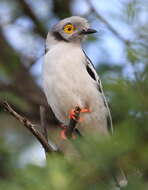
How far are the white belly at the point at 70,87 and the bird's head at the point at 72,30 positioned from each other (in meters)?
0.49

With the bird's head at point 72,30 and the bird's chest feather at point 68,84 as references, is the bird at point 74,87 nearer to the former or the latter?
the bird's chest feather at point 68,84

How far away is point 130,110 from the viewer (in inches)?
54.7

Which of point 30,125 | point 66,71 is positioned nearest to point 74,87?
point 66,71

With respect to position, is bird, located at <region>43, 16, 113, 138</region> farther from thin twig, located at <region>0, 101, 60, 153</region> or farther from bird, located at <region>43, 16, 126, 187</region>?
thin twig, located at <region>0, 101, 60, 153</region>

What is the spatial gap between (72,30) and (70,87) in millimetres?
1017

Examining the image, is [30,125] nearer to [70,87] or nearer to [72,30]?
[70,87]

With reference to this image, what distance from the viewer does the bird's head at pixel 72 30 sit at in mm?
4711

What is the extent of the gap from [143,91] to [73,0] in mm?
5764

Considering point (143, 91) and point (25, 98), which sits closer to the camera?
point (143, 91)

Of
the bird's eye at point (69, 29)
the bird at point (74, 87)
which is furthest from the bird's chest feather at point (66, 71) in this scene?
the bird's eye at point (69, 29)

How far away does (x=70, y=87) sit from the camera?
13.1ft

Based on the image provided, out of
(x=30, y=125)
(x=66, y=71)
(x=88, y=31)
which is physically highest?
(x=30, y=125)

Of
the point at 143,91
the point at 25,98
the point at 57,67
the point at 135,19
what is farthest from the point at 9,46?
the point at 143,91

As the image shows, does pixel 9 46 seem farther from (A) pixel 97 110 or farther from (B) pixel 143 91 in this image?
(B) pixel 143 91
